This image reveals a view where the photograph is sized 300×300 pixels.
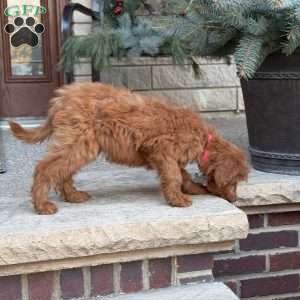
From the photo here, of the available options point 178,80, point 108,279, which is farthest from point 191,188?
point 178,80

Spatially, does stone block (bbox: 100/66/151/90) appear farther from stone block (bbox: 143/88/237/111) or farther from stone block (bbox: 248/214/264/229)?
stone block (bbox: 248/214/264/229)

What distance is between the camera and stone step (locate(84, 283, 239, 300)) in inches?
102

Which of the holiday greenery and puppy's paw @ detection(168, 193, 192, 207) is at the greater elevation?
the holiday greenery

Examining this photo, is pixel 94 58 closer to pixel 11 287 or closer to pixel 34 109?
pixel 34 109

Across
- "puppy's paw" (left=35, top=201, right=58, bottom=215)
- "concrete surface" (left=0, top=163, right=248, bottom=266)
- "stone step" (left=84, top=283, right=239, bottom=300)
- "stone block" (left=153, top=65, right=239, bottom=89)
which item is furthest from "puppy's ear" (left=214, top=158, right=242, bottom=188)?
"stone block" (left=153, top=65, right=239, bottom=89)

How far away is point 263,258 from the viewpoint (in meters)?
3.31

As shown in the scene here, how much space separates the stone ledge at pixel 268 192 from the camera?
10.2 feet

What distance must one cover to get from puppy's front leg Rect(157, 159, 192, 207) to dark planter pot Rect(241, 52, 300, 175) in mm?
793

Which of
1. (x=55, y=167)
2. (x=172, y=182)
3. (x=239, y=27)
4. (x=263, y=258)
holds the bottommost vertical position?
(x=263, y=258)

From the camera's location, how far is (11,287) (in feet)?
8.21

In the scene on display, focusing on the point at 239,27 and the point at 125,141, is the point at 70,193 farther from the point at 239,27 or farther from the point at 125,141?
the point at 239,27

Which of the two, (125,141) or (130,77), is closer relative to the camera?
(125,141)

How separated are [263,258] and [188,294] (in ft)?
2.80

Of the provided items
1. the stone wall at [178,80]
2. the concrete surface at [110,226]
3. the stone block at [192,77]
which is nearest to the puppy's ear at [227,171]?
the concrete surface at [110,226]
